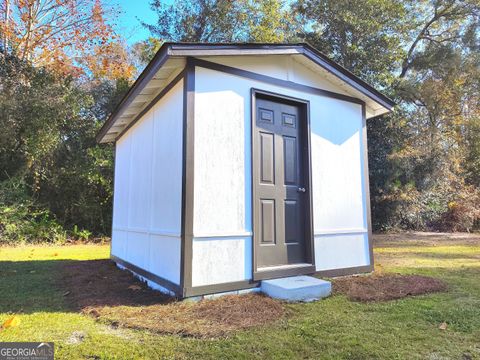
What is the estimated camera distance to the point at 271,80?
17.0 ft

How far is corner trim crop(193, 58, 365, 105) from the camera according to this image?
4552 millimetres

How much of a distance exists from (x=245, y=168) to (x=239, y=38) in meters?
13.7

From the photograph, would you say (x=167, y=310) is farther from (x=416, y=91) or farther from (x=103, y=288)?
(x=416, y=91)

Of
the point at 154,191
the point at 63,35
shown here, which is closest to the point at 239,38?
the point at 63,35

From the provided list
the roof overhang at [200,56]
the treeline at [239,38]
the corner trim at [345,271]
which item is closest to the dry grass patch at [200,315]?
the corner trim at [345,271]

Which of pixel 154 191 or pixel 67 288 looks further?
pixel 154 191

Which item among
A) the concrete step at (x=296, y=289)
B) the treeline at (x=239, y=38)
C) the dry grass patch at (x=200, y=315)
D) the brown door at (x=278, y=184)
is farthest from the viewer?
the treeline at (x=239, y=38)

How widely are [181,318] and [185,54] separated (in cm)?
282

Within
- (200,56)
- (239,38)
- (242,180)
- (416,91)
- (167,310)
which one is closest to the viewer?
(167,310)

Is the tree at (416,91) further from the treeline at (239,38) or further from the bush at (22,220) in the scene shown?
the bush at (22,220)

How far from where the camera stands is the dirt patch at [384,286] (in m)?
4.35

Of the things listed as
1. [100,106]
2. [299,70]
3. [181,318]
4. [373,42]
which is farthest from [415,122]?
[181,318]

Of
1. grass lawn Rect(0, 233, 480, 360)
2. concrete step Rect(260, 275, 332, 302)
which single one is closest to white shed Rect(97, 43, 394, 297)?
concrete step Rect(260, 275, 332, 302)

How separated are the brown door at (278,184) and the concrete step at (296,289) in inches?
12.1
